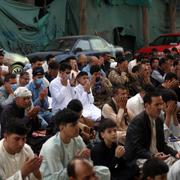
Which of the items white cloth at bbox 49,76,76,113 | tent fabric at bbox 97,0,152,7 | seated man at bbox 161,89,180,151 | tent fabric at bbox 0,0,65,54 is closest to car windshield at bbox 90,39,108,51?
tent fabric at bbox 0,0,65,54

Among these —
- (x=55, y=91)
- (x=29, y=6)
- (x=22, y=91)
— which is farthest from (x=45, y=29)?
(x=22, y=91)

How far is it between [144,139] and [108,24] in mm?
17246

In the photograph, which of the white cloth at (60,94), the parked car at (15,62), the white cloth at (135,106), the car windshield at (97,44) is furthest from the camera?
the car windshield at (97,44)

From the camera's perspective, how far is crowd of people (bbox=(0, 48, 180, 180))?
5223 mm

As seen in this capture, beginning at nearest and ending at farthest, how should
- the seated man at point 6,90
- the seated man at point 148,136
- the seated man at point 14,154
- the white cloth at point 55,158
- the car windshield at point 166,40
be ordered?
the seated man at point 14,154
the white cloth at point 55,158
the seated man at point 148,136
the seated man at point 6,90
the car windshield at point 166,40

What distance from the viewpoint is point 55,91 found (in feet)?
30.0

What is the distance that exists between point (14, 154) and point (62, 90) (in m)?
3.85

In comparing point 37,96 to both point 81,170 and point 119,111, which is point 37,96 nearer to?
point 119,111

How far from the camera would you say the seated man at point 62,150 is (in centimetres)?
548

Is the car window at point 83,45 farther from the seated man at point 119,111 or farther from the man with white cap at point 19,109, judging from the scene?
the man with white cap at point 19,109

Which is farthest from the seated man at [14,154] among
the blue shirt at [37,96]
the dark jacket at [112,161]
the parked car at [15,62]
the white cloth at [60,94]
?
the parked car at [15,62]

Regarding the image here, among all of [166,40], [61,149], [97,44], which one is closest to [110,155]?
[61,149]

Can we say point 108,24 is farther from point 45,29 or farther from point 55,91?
point 55,91

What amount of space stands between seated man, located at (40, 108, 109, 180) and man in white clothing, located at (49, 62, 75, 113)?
10.9ft
